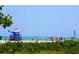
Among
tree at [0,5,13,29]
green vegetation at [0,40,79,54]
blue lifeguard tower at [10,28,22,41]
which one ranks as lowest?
green vegetation at [0,40,79,54]

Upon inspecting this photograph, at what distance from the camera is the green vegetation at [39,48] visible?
142 centimetres

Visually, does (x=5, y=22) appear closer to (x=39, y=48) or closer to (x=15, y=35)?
(x=15, y=35)

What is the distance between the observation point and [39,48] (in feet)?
4.85

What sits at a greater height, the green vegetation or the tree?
the tree

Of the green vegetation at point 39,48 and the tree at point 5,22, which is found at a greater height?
the tree at point 5,22

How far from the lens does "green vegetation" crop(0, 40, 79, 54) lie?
4.65ft

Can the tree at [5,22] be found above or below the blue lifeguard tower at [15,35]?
above

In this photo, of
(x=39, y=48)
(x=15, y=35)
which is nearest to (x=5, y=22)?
(x=15, y=35)

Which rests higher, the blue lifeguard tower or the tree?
the tree

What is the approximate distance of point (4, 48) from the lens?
144cm

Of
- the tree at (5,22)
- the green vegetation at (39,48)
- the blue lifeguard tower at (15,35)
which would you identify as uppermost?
the tree at (5,22)
